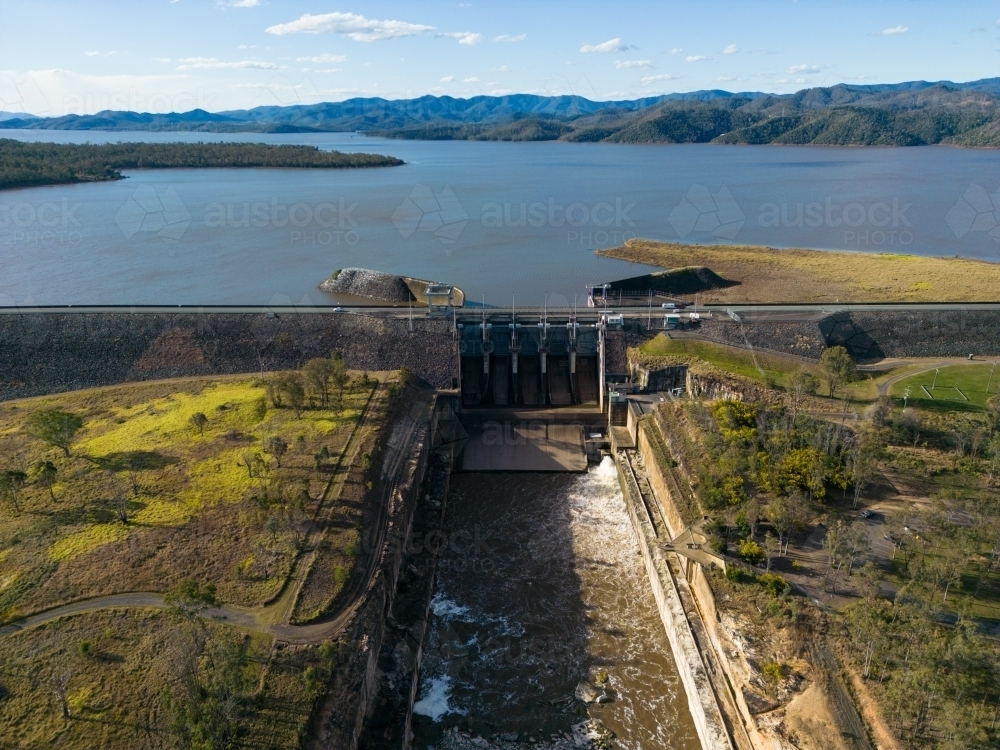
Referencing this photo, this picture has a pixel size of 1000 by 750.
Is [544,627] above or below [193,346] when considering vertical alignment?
below

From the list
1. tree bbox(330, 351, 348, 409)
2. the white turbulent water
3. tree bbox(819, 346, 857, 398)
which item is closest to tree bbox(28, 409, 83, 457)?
tree bbox(330, 351, 348, 409)

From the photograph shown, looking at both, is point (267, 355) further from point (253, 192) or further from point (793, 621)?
point (253, 192)

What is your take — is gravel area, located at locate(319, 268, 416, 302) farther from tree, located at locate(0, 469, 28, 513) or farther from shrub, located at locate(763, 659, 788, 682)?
shrub, located at locate(763, 659, 788, 682)

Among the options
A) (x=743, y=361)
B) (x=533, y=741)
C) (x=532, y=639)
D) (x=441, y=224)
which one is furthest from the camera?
(x=441, y=224)

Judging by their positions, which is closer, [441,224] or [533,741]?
[533,741]

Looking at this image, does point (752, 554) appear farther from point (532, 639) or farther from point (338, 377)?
point (338, 377)

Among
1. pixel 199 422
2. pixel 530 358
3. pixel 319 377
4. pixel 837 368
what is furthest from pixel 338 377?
pixel 837 368
